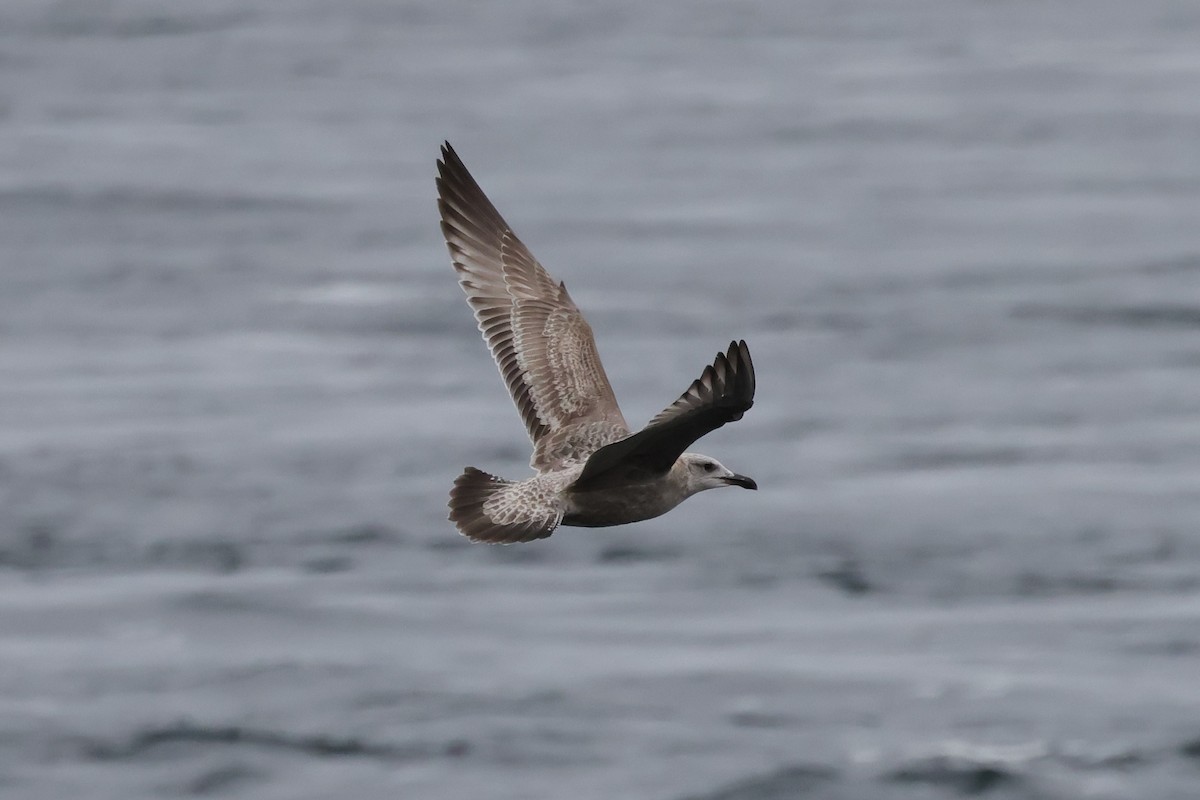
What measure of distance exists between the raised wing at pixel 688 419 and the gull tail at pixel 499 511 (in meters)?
0.36

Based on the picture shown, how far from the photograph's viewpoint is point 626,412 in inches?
1394

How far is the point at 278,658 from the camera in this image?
29.8 m

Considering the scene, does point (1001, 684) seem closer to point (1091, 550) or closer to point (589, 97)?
point (1091, 550)

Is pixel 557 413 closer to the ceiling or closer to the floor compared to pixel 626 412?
closer to the floor

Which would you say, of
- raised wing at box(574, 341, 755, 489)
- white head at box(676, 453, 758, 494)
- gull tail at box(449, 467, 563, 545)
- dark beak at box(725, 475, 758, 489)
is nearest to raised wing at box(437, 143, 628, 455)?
gull tail at box(449, 467, 563, 545)

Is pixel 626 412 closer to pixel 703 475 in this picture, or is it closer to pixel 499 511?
pixel 703 475

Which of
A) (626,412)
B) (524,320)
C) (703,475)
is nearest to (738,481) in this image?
(703,475)

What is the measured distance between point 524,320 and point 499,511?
8.91ft

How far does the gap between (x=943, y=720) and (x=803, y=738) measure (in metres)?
1.77

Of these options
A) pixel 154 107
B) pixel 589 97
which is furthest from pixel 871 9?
pixel 154 107

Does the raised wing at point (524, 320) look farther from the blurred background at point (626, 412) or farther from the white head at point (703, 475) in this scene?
the blurred background at point (626, 412)

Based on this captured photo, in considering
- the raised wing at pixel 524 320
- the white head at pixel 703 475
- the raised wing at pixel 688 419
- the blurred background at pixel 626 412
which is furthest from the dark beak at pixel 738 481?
the blurred background at pixel 626 412

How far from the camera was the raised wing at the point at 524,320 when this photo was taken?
52.2 feet

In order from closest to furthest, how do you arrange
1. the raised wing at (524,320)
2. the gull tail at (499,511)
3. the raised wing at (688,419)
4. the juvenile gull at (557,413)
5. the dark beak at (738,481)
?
the raised wing at (688,419), the juvenile gull at (557,413), the gull tail at (499,511), the dark beak at (738,481), the raised wing at (524,320)
